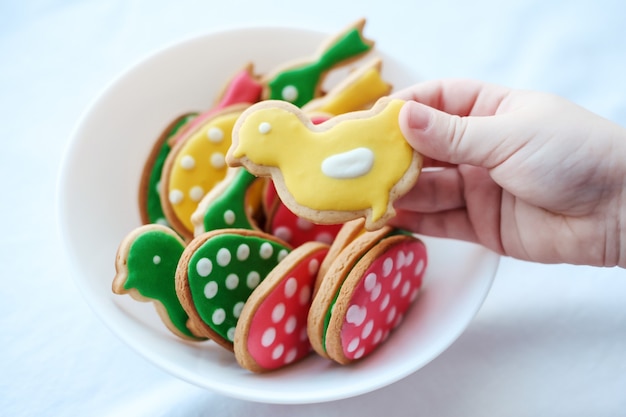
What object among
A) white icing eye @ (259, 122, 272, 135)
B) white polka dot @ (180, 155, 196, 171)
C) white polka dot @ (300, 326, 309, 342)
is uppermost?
white icing eye @ (259, 122, 272, 135)

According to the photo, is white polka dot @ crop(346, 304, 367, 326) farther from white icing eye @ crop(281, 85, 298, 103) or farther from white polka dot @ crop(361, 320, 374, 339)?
white icing eye @ crop(281, 85, 298, 103)

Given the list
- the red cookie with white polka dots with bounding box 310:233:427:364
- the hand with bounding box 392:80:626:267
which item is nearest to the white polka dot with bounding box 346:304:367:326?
the red cookie with white polka dots with bounding box 310:233:427:364

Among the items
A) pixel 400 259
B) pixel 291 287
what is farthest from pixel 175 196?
pixel 400 259

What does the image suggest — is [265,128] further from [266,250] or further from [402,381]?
[402,381]

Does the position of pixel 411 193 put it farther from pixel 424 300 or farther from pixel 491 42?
pixel 491 42

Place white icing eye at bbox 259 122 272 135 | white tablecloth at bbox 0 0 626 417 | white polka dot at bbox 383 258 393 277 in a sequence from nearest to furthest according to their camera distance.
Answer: white icing eye at bbox 259 122 272 135, white polka dot at bbox 383 258 393 277, white tablecloth at bbox 0 0 626 417

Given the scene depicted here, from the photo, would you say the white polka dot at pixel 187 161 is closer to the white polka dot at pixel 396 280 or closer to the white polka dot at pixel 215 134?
the white polka dot at pixel 215 134
